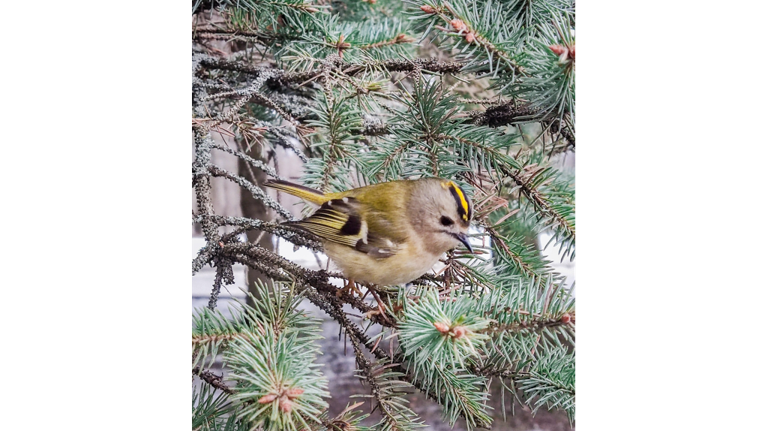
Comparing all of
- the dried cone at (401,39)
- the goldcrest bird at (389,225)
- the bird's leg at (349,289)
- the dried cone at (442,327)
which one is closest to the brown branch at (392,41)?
the dried cone at (401,39)

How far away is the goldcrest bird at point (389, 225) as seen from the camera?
1.89 ft

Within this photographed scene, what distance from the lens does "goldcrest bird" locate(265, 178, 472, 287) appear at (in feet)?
1.89

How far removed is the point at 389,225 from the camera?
25.7 inches

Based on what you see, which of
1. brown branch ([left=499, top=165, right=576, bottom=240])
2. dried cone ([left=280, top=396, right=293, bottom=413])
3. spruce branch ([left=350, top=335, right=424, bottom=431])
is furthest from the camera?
brown branch ([left=499, top=165, right=576, bottom=240])

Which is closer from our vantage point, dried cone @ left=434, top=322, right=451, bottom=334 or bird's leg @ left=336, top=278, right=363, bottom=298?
dried cone @ left=434, top=322, right=451, bottom=334

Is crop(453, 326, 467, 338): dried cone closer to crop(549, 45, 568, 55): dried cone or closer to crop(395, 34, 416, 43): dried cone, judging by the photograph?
crop(549, 45, 568, 55): dried cone

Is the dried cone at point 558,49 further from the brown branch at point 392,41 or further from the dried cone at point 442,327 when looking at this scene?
the brown branch at point 392,41

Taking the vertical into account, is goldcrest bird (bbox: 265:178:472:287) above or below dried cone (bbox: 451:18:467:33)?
below

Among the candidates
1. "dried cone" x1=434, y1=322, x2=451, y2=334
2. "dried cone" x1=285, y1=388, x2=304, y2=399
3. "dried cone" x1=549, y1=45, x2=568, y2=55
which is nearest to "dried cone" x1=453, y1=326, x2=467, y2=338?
"dried cone" x1=434, y1=322, x2=451, y2=334

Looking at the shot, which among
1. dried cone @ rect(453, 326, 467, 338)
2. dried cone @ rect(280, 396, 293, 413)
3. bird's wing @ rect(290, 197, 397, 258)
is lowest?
dried cone @ rect(280, 396, 293, 413)
